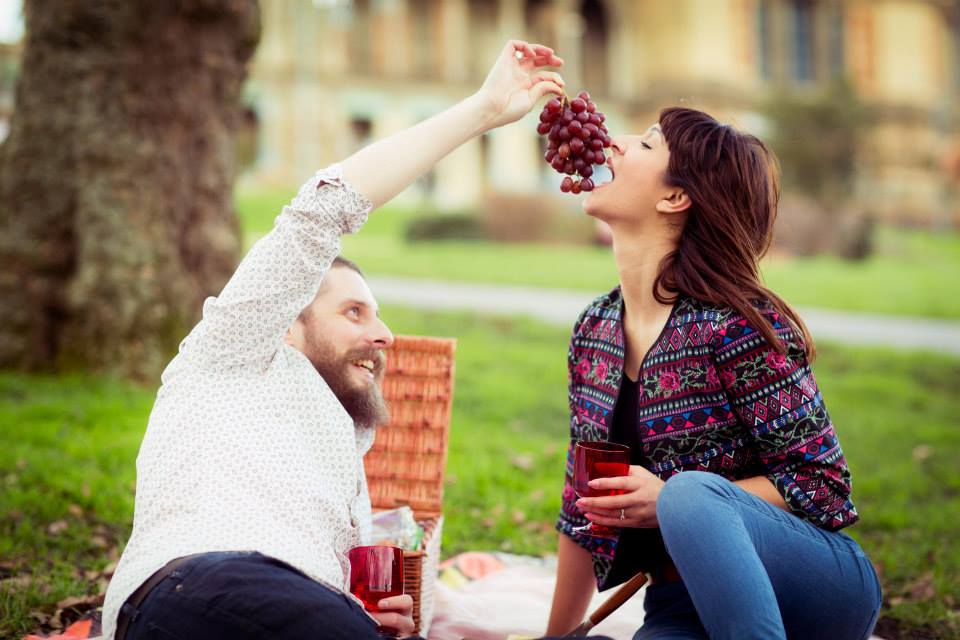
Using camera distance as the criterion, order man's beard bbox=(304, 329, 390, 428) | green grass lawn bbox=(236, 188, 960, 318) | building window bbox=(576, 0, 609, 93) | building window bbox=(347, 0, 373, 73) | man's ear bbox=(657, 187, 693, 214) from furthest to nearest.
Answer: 1. building window bbox=(576, 0, 609, 93)
2. building window bbox=(347, 0, 373, 73)
3. green grass lawn bbox=(236, 188, 960, 318)
4. man's ear bbox=(657, 187, 693, 214)
5. man's beard bbox=(304, 329, 390, 428)

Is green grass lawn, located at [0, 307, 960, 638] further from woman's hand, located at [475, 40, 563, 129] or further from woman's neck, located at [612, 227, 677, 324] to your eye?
woman's hand, located at [475, 40, 563, 129]

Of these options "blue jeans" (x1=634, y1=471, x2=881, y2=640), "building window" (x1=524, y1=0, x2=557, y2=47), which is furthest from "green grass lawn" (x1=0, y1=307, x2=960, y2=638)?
"building window" (x1=524, y1=0, x2=557, y2=47)

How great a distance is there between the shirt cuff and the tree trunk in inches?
157

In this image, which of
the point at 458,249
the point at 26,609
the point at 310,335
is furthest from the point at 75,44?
the point at 458,249

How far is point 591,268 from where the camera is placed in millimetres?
15320

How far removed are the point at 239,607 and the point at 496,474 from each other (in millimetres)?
3654

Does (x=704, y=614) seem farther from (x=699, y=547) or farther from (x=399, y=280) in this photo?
(x=399, y=280)

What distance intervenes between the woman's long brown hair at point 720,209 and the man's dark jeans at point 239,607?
116cm

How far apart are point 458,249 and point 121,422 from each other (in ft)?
41.7

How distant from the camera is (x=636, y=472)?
7.54ft

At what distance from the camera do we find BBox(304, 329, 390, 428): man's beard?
7.89 feet

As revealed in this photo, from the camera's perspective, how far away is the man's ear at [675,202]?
2557 mm

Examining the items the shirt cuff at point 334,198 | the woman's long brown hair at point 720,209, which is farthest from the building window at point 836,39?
the shirt cuff at point 334,198

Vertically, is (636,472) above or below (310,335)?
below
